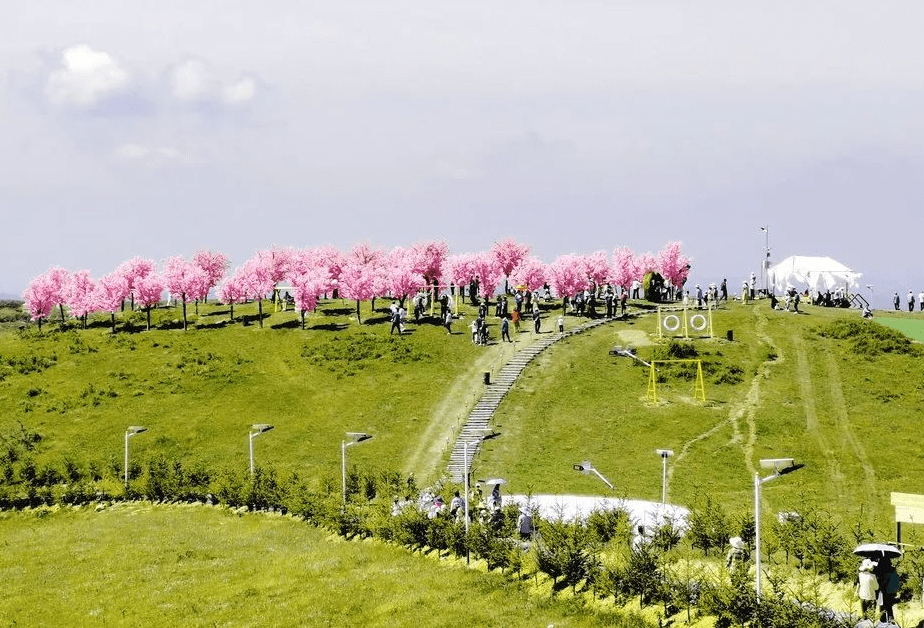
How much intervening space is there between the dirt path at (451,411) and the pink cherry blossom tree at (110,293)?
42.9 metres

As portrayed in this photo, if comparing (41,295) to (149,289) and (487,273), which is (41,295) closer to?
(149,289)

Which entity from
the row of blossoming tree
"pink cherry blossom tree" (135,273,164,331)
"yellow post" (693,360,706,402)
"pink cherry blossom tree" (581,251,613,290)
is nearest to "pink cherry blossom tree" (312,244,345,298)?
the row of blossoming tree

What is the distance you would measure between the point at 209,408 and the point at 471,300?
40.4 metres

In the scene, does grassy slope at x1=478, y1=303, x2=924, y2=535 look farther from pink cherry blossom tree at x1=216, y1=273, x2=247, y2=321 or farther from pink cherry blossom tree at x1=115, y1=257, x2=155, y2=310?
pink cherry blossom tree at x1=115, y1=257, x2=155, y2=310

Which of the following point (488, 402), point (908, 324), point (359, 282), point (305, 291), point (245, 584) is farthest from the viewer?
point (359, 282)

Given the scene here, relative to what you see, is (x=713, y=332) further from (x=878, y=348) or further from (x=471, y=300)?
(x=471, y=300)

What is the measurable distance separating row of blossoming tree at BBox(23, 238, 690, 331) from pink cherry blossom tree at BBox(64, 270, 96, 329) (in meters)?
0.10

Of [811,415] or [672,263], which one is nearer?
[811,415]

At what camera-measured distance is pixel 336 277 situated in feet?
303

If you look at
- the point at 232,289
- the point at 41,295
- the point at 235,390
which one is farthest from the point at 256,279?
the point at 235,390

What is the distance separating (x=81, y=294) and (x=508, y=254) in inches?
1847

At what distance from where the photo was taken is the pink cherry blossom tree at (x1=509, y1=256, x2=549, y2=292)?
84812mm

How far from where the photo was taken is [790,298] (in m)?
77.0

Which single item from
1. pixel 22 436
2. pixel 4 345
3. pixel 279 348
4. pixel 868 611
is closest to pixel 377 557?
pixel 868 611
